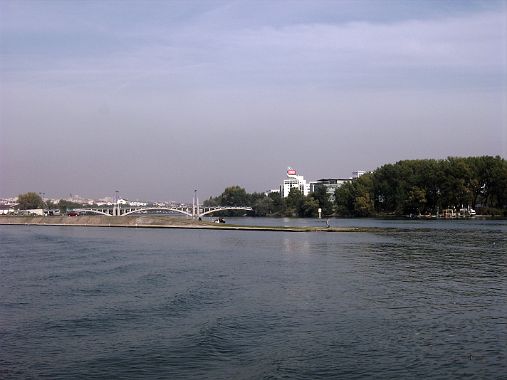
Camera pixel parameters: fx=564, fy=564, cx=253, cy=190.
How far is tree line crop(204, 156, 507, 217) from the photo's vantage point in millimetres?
125375

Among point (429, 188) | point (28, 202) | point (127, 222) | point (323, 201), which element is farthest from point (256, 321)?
point (28, 202)

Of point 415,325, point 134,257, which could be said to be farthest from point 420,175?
point 415,325

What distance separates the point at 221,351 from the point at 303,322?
428 cm

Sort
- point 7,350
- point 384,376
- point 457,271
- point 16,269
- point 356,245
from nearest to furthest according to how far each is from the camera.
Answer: point 384,376
point 7,350
point 457,271
point 16,269
point 356,245

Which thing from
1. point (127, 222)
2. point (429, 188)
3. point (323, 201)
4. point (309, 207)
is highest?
point (429, 188)

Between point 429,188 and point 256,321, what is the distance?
→ 407 ft

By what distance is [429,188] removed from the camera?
136 metres

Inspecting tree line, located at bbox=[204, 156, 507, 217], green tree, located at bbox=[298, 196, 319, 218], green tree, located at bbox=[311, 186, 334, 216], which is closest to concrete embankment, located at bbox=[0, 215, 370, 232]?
tree line, located at bbox=[204, 156, 507, 217]

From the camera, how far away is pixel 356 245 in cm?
5550

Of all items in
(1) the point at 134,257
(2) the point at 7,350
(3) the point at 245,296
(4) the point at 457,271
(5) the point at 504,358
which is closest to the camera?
(5) the point at 504,358

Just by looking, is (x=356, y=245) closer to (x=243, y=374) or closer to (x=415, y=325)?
(x=415, y=325)

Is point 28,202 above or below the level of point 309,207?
above

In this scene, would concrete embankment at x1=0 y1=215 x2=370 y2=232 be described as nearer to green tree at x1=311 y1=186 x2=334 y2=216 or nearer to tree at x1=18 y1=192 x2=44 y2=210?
tree at x1=18 y1=192 x2=44 y2=210

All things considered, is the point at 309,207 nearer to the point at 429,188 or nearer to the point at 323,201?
the point at 323,201
